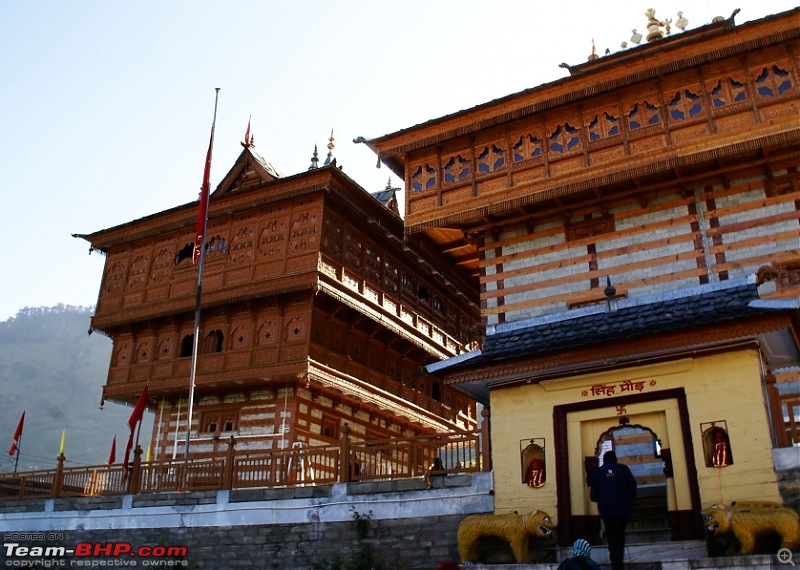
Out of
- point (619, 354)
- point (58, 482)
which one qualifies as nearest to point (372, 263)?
point (58, 482)

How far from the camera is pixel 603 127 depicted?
17.0m

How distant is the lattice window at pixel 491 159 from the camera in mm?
18047

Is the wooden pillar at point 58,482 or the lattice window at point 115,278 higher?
the lattice window at point 115,278

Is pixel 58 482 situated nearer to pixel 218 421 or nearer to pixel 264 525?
pixel 218 421

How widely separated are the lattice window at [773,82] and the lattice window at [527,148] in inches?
185

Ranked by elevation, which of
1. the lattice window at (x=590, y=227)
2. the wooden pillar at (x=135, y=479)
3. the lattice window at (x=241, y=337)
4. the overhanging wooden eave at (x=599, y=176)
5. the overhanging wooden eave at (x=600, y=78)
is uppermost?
the overhanging wooden eave at (x=600, y=78)

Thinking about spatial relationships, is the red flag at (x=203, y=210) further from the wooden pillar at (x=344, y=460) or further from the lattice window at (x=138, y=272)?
the wooden pillar at (x=344, y=460)

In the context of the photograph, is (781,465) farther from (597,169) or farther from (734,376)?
(597,169)

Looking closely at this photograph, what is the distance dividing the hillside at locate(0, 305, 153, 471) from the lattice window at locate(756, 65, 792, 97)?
79493 millimetres

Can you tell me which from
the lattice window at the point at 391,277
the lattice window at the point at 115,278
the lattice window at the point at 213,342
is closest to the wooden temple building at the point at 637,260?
the lattice window at the point at 391,277

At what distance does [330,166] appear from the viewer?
24062 mm

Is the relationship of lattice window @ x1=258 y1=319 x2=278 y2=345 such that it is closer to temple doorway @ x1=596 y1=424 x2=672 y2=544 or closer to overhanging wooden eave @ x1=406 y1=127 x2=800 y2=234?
overhanging wooden eave @ x1=406 y1=127 x2=800 y2=234

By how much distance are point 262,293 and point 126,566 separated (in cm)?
977

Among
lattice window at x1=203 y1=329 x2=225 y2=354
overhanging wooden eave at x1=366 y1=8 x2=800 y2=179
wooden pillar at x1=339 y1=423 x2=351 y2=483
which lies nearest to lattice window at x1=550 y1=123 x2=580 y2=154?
overhanging wooden eave at x1=366 y1=8 x2=800 y2=179
